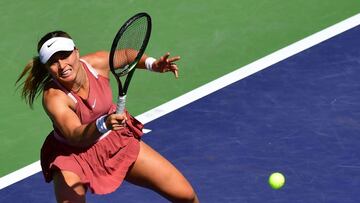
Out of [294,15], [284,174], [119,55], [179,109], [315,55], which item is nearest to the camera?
[119,55]

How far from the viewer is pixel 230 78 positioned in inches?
460

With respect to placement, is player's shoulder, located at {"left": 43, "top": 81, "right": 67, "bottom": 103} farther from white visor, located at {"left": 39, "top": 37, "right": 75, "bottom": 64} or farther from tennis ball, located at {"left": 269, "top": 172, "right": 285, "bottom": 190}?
tennis ball, located at {"left": 269, "top": 172, "right": 285, "bottom": 190}

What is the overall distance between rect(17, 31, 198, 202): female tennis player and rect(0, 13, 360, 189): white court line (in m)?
1.91

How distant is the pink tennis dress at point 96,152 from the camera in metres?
8.39

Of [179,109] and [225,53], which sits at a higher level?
[225,53]

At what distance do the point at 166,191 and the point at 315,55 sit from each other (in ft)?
12.9

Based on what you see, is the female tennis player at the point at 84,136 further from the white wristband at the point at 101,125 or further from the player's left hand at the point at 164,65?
the white wristband at the point at 101,125

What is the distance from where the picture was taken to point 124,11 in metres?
13.3

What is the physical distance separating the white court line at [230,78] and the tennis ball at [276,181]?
6.00 feet

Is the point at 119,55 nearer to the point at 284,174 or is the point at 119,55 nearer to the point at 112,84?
the point at 284,174

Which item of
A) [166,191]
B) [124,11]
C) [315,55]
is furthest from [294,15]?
[166,191]

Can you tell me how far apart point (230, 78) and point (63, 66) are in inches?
151

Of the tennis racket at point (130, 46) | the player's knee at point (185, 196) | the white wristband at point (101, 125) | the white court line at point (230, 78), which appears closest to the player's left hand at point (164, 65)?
the tennis racket at point (130, 46)

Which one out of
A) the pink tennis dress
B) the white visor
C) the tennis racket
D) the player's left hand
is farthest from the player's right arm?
the player's left hand
